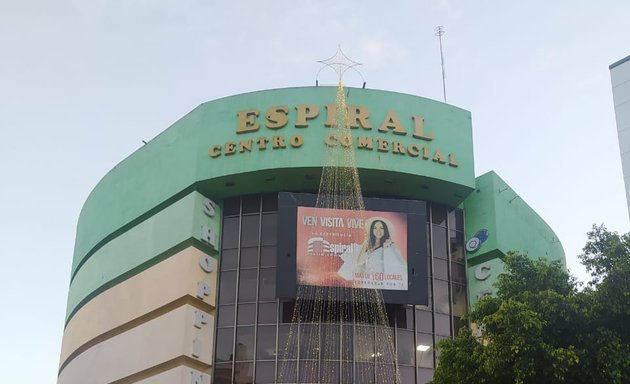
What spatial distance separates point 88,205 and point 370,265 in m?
17.5

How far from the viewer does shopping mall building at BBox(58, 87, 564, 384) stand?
109 feet

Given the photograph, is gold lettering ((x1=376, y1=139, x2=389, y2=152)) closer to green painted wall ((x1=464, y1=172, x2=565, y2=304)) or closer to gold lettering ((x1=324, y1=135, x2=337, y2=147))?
gold lettering ((x1=324, y1=135, x2=337, y2=147))

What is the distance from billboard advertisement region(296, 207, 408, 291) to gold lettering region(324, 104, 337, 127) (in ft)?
12.2

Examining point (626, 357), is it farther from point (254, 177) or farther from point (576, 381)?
point (254, 177)

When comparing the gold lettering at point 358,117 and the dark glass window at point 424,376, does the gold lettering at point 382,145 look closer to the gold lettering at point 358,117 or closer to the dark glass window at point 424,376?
the gold lettering at point 358,117

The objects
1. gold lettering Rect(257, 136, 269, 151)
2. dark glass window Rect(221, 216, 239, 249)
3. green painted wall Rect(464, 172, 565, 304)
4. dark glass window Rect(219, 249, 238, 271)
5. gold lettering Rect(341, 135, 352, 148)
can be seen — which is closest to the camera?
gold lettering Rect(341, 135, 352, 148)

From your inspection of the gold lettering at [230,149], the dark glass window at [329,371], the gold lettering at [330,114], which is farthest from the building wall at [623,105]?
the gold lettering at [230,149]

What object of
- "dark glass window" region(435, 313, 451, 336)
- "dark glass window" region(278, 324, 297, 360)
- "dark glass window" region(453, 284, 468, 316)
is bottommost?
"dark glass window" region(278, 324, 297, 360)

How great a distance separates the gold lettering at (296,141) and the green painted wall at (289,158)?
0.13 metres

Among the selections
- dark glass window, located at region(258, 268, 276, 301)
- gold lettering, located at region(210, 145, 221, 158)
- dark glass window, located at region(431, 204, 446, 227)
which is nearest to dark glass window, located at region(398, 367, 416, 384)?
dark glass window, located at region(258, 268, 276, 301)

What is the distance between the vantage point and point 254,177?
34.6 meters

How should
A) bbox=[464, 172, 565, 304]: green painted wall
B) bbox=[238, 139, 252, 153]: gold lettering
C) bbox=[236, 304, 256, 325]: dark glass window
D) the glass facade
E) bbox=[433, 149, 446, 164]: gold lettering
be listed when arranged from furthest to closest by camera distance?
bbox=[464, 172, 565, 304]: green painted wall
bbox=[433, 149, 446, 164]: gold lettering
bbox=[238, 139, 252, 153]: gold lettering
bbox=[236, 304, 256, 325]: dark glass window
the glass facade

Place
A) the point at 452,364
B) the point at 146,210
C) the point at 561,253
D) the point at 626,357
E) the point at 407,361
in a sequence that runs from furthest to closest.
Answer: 1. the point at 561,253
2. the point at 146,210
3. the point at 407,361
4. the point at 452,364
5. the point at 626,357

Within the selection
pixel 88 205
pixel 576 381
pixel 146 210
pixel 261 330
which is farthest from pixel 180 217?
pixel 576 381
